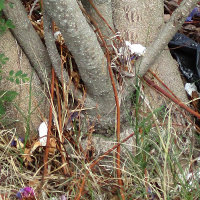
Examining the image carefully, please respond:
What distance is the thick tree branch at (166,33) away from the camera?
1.65 meters

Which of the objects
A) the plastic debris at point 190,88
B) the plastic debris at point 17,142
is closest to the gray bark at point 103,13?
the plastic debris at point 190,88

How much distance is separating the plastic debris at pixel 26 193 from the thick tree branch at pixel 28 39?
23.8 inches

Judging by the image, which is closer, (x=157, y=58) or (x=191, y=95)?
(x=157, y=58)

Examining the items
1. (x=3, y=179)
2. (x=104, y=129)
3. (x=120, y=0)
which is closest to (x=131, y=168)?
(x=104, y=129)

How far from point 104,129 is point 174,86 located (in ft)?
1.74

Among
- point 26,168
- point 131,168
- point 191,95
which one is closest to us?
point 131,168

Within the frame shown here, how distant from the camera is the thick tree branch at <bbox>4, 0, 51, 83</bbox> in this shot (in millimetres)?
1645

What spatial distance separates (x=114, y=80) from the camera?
69.9 inches

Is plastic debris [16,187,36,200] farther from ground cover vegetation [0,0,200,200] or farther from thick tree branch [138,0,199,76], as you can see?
thick tree branch [138,0,199,76]

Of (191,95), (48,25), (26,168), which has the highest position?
(48,25)

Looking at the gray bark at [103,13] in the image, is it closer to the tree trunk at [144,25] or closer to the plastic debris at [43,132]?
the tree trunk at [144,25]

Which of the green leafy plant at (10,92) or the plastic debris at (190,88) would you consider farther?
the plastic debris at (190,88)

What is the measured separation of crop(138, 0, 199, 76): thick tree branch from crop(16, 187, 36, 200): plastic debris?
857 mm

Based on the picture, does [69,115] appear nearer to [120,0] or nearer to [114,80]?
[114,80]
